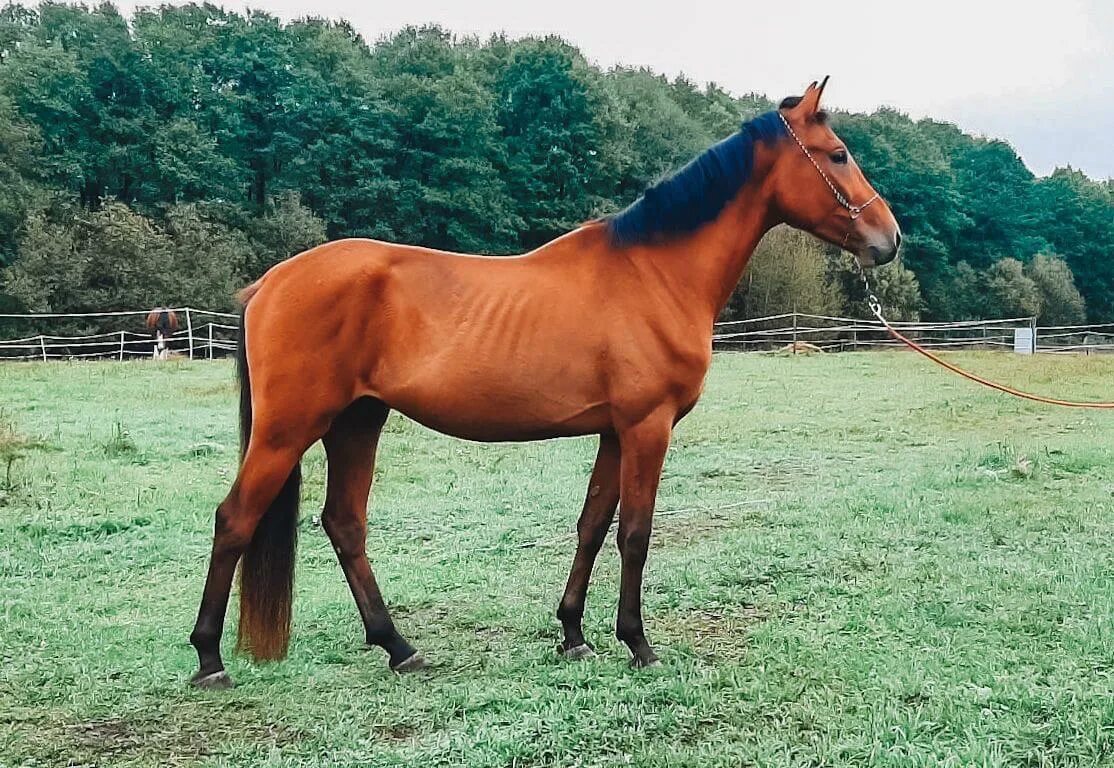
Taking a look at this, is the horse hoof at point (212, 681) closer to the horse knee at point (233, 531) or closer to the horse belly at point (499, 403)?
the horse knee at point (233, 531)

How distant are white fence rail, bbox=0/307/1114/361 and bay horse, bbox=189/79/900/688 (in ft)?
56.0

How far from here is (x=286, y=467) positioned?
141 inches

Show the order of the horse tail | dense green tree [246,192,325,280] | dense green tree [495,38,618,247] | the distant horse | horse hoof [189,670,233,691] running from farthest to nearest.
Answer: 1. dense green tree [495,38,618,247]
2. dense green tree [246,192,325,280]
3. the distant horse
4. the horse tail
5. horse hoof [189,670,233,691]

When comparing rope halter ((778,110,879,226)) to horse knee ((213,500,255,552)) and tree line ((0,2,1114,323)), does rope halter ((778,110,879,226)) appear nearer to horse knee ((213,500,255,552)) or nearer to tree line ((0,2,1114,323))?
horse knee ((213,500,255,552))

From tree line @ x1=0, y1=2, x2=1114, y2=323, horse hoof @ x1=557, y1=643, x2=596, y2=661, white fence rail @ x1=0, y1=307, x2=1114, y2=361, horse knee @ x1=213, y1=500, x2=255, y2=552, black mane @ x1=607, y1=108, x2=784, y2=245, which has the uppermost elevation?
tree line @ x1=0, y1=2, x2=1114, y2=323

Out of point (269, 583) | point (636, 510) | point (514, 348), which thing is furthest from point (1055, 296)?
point (269, 583)

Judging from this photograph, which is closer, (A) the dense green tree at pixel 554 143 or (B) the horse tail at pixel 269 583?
(B) the horse tail at pixel 269 583

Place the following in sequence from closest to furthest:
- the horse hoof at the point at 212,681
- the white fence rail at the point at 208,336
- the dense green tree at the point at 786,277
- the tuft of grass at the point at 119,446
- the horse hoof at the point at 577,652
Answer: the horse hoof at the point at 212,681 → the horse hoof at the point at 577,652 → the tuft of grass at the point at 119,446 → the white fence rail at the point at 208,336 → the dense green tree at the point at 786,277

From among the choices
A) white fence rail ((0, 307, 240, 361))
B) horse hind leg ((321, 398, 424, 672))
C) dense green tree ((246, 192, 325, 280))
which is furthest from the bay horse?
dense green tree ((246, 192, 325, 280))

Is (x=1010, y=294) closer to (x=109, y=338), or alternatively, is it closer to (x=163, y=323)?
(x=163, y=323)

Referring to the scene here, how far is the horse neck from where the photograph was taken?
12.7 feet

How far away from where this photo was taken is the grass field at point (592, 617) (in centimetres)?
295

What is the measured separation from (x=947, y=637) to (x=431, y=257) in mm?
2728

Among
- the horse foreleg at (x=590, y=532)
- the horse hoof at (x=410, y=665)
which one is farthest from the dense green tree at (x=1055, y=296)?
the horse hoof at (x=410, y=665)
